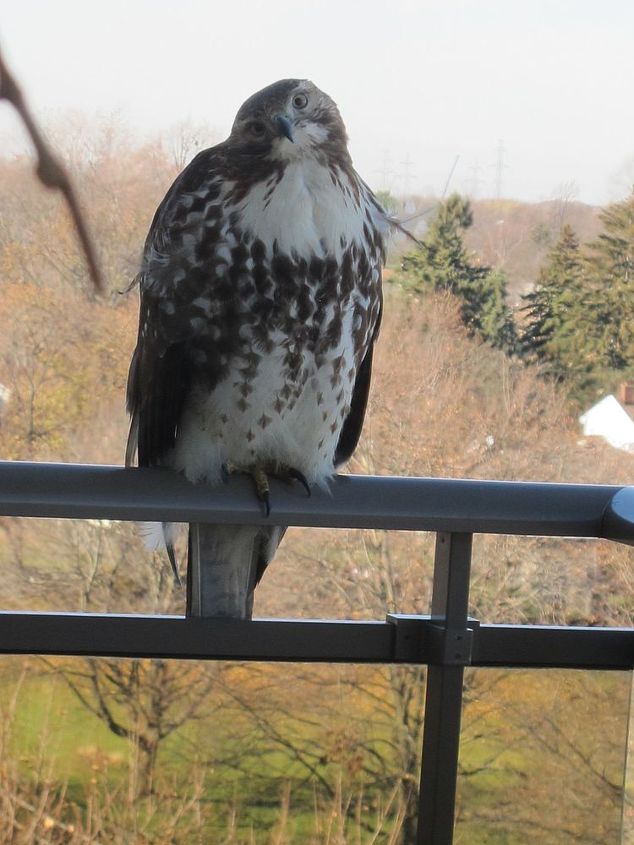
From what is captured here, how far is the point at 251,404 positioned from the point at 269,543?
21cm

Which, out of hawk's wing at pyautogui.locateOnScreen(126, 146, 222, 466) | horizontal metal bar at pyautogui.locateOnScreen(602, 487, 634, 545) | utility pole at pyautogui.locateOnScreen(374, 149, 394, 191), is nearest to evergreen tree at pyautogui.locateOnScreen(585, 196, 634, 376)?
utility pole at pyautogui.locateOnScreen(374, 149, 394, 191)

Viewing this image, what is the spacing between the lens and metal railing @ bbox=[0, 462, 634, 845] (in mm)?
1108

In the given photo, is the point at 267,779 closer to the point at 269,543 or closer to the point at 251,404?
the point at 269,543

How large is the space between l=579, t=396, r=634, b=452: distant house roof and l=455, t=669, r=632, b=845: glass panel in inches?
516

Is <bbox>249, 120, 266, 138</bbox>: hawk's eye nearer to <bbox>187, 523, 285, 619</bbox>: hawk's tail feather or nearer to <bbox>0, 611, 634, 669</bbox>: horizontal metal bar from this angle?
<bbox>187, 523, 285, 619</bbox>: hawk's tail feather

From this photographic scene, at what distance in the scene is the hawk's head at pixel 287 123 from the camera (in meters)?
1.72

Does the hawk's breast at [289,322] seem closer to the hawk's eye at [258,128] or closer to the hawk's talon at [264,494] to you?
the hawk's eye at [258,128]

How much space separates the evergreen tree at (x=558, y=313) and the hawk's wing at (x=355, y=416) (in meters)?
12.1

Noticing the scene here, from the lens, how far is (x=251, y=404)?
68.1 inches

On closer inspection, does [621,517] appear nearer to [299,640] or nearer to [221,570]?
[299,640]

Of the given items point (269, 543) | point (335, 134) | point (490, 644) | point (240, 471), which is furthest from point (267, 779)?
point (335, 134)

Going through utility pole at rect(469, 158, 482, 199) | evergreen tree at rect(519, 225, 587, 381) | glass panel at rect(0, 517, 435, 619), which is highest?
utility pole at rect(469, 158, 482, 199)

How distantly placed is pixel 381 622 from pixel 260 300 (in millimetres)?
619

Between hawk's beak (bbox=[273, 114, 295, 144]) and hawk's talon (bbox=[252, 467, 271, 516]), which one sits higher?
hawk's beak (bbox=[273, 114, 295, 144])
